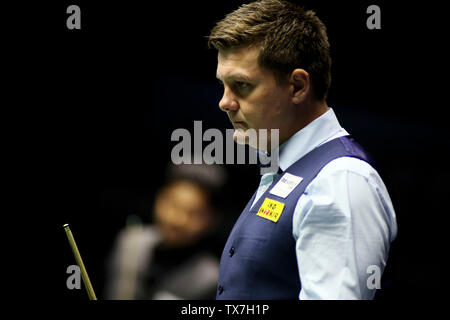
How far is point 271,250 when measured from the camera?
44.8 inches

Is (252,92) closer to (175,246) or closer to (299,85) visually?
(299,85)

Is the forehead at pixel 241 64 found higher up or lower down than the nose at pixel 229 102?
higher up

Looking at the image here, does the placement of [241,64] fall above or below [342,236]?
above

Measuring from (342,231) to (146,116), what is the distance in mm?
2292

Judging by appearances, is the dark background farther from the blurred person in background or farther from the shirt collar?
the shirt collar

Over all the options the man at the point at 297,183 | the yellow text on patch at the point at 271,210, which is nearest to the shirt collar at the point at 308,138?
the man at the point at 297,183

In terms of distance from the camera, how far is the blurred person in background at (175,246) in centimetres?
263

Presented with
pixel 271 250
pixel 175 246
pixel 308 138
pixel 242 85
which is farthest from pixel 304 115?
pixel 175 246

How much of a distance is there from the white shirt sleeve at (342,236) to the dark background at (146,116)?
1330mm

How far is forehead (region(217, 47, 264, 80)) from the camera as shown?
1256mm

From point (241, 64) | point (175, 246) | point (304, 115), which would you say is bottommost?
point (175, 246)

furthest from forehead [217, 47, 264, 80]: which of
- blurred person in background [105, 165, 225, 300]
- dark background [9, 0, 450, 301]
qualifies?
blurred person in background [105, 165, 225, 300]

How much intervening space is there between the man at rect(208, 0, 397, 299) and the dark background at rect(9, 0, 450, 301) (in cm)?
101

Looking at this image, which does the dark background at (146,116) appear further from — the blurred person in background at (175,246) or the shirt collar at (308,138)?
the shirt collar at (308,138)
